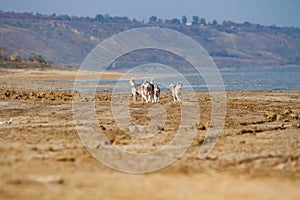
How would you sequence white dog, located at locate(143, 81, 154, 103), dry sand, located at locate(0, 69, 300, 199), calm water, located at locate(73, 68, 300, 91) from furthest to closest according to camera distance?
calm water, located at locate(73, 68, 300, 91), white dog, located at locate(143, 81, 154, 103), dry sand, located at locate(0, 69, 300, 199)

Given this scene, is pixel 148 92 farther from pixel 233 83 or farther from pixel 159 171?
A: pixel 233 83

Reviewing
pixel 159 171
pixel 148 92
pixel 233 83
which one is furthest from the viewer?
pixel 233 83

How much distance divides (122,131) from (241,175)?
8.26m

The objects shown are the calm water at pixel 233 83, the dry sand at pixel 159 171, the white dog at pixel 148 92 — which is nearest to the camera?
the dry sand at pixel 159 171

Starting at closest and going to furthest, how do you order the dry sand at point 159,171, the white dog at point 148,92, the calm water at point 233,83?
the dry sand at point 159,171 → the white dog at point 148,92 → the calm water at point 233,83

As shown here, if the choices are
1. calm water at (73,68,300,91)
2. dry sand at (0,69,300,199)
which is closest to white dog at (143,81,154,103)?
dry sand at (0,69,300,199)

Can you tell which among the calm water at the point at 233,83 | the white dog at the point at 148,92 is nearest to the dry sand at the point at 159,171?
the white dog at the point at 148,92

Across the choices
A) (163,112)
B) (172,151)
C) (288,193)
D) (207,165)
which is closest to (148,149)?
(172,151)

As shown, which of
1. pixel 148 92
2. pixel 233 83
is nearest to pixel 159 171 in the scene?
pixel 148 92

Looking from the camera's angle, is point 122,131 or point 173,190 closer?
point 173,190

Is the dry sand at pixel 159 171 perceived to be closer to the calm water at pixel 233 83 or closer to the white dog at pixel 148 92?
the white dog at pixel 148 92

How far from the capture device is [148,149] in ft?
51.4

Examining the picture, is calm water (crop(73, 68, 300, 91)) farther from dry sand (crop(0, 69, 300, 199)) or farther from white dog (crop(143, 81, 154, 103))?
dry sand (crop(0, 69, 300, 199))

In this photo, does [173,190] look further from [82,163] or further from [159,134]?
[159,134]
